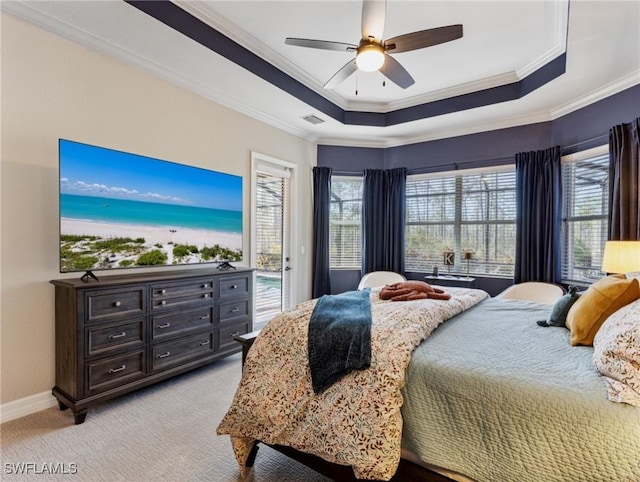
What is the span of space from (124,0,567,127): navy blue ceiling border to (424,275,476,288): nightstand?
2.17 metres

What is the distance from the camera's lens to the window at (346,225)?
18.3 ft

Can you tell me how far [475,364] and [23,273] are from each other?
10.00 ft

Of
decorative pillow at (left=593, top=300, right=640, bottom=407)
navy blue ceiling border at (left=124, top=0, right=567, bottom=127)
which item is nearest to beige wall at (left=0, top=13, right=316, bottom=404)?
navy blue ceiling border at (left=124, top=0, right=567, bottom=127)

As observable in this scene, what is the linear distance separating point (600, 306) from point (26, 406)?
3811mm

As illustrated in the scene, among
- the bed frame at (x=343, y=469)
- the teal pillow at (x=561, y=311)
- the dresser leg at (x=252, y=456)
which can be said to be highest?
the teal pillow at (x=561, y=311)

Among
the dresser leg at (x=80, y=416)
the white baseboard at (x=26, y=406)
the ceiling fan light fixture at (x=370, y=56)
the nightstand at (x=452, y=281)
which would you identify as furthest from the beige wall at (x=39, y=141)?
the nightstand at (x=452, y=281)

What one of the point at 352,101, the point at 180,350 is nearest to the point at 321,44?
the point at 352,101

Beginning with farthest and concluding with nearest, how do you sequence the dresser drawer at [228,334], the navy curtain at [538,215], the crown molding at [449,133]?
1. the crown molding at [449,133]
2. the navy curtain at [538,215]
3. the dresser drawer at [228,334]

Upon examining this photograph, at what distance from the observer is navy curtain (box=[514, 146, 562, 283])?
412cm

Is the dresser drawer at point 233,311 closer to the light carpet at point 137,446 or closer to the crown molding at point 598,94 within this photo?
the light carpet at point 137,446

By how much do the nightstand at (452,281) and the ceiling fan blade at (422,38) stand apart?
3051mm

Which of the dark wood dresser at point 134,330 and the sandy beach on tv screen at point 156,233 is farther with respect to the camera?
the sandy beach on tv screen at point 156,233

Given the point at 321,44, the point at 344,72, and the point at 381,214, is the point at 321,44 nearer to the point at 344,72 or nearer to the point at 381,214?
the point at 344,72

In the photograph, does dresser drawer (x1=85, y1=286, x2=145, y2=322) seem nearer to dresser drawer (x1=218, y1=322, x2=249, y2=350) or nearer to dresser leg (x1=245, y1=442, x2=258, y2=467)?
dresser drawer (x1=218, y1=322, x2=249, y2=350)
